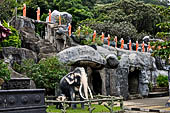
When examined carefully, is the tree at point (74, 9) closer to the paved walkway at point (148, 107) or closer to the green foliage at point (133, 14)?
the green foliage at point (133, 14)

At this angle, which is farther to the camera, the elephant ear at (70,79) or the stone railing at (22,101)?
the elephant ear at (70,79)

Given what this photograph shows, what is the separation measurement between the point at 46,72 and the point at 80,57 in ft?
6.76

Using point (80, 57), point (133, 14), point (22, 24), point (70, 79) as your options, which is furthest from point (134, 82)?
point (133, 14)

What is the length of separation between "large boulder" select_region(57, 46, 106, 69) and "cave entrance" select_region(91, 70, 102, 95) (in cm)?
186

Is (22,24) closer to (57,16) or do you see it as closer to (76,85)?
(57,16)

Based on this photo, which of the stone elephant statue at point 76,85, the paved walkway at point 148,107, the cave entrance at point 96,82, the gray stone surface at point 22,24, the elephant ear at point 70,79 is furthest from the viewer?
the gray stone surface at point 22,24

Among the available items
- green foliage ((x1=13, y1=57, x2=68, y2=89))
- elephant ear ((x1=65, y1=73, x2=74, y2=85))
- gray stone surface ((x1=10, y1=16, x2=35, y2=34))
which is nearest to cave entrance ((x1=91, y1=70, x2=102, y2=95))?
green foliage ((x1=13, y1=57, x2=68, y2=89))

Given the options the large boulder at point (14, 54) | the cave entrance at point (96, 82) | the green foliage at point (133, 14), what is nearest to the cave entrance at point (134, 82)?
the cave entrance at point (96, 82)

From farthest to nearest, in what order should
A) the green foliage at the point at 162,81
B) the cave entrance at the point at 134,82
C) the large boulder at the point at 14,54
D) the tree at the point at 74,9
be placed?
1. the tree at the point at 74,9
2. the green foliage at the point at 162,81
3. the cave entrance at the point at 134,82
4. the large boulder at the point at 14,54

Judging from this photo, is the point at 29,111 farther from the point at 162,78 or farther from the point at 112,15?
the point at 112,15

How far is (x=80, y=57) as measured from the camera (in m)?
13.9

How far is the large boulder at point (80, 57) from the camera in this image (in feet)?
45.0

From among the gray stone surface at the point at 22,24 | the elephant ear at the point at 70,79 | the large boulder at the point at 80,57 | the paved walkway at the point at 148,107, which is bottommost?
the paved walkway at the point at 148,107

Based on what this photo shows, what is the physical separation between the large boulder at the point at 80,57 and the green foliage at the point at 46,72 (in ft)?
1.82
